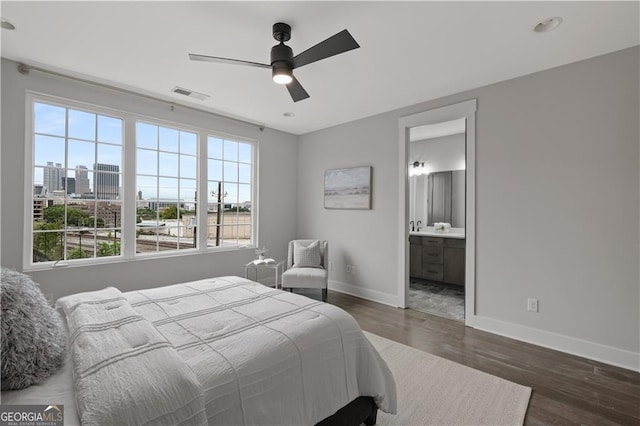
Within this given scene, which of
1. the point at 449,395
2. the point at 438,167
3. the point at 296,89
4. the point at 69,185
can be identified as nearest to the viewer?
the point at 449,395

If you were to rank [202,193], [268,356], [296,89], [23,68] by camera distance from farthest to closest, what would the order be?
1. [202,193]
2. [23,68]
3. [296,89]
4. [268,356]

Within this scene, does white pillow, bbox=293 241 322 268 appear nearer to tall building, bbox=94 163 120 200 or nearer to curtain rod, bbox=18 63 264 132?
curtain rod, bbox=18 63 264 132

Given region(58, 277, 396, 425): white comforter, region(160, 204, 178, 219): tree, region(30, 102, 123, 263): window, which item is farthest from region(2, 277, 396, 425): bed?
region(160, 204, 178, 219): tree

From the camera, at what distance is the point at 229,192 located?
4.56 metres

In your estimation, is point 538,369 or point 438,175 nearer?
point 538,369

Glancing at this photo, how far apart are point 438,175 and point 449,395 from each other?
A: 4327 mm

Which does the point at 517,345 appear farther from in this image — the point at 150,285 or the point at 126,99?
the point at 126,99

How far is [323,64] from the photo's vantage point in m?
2.80

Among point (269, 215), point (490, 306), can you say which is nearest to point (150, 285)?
point (269, 215)

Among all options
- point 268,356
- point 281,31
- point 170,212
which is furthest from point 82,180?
point 268,356

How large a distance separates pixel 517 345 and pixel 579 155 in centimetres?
190

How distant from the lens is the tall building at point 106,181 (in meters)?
3.34

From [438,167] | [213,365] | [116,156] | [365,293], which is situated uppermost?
[438,167]

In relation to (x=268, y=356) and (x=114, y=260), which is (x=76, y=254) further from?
(x=268, y=356)
